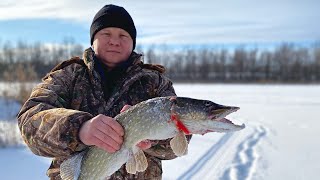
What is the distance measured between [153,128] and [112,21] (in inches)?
35.0

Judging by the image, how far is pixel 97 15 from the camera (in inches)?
96.4

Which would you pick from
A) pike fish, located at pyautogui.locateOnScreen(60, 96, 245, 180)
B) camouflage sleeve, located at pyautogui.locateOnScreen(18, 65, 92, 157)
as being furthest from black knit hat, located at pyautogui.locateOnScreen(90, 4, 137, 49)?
pike fish, located at pyautogui.locateOnScreen(60, 96, 245, 180)

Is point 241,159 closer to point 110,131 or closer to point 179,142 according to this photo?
point 179,142

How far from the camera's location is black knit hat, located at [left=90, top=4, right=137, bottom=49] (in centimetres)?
237

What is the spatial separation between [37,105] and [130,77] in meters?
0.57

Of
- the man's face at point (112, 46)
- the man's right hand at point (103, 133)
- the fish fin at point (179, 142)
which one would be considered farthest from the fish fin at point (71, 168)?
the man's face at point (112, 46)

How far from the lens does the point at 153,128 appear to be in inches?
70.7

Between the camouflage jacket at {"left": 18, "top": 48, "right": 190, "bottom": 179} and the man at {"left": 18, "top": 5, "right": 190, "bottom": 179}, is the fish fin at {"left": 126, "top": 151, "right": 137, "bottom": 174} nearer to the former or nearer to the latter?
the man at {"left": 18, "top": 5, "right": 190, "bottom": 179}

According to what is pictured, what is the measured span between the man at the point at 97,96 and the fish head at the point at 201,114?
0.26 metres

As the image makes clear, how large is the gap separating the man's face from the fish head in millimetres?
666

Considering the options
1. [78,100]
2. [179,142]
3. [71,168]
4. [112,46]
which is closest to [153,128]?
[179,142]

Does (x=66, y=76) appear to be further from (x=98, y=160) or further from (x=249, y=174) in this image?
(x=249, y=174)

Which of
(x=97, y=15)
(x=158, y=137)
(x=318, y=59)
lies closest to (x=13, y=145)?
(x=97, y=15)

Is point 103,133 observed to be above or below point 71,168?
A: above
